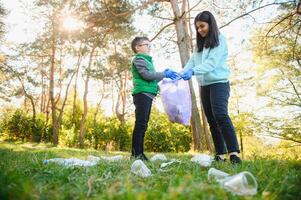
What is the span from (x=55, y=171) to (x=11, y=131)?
16248 millimetres

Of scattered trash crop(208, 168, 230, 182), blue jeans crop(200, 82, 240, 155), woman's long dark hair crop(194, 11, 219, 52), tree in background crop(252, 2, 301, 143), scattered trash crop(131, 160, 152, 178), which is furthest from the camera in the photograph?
tree in background crop(252, 2, 301, 143)

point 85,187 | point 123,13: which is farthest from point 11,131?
point 85,187

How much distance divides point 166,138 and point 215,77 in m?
9.75

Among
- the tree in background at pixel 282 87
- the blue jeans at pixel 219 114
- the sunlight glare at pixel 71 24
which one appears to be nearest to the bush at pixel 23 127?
the sunlight glare at pixel 71 24

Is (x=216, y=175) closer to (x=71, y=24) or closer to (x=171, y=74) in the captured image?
(x=171, y=74)

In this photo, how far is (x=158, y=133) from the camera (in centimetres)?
1267

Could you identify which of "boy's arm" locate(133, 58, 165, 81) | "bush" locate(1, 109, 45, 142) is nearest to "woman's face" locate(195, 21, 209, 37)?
"boy's arm" locate(133, 58, 165, 81)

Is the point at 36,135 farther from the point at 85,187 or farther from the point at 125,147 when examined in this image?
the point at 85,187

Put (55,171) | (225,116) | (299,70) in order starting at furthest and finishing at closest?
(299,70) < (225,116) < (55,171)

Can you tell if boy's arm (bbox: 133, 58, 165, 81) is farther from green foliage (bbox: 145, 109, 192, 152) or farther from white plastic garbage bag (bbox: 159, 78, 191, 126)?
green foliage (bbox: 145, 109, 192, 152)

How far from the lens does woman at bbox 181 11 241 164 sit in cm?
292

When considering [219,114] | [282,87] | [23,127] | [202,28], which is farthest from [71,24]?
[23,127]

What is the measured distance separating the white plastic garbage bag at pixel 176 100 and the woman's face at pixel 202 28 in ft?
1.93

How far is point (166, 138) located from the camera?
1259 centimetres
